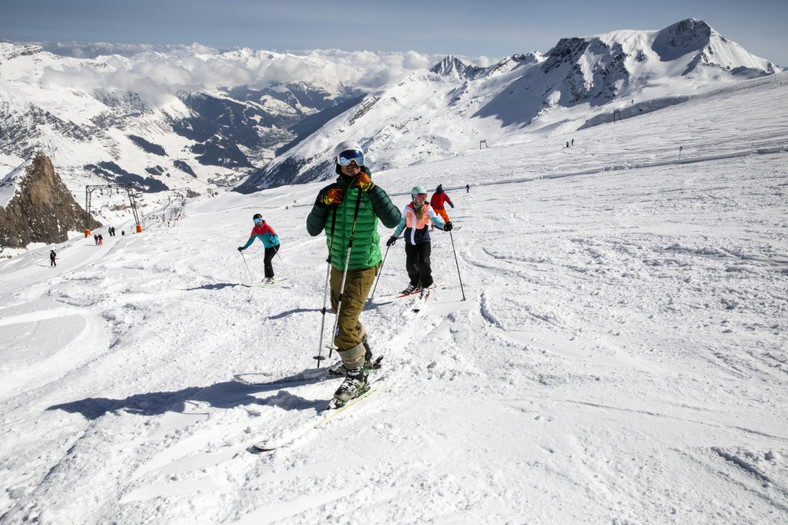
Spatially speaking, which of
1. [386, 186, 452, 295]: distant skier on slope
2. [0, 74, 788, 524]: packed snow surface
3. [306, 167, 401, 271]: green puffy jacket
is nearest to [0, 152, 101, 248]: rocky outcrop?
[0, 74, 788, 524]: packed snow surface

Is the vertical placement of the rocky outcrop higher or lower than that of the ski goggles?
higher

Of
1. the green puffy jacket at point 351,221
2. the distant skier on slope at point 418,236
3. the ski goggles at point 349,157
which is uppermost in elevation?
the ski goggles at point 349,157

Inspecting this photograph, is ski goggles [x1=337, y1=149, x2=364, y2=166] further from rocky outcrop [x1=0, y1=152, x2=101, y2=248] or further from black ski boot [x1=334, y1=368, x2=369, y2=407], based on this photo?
rocky outcrop [x1=0, y1=152, x2=101, y2=248]

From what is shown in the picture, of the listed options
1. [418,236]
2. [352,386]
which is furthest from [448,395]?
[418,236]

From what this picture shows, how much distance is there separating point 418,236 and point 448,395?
4706 mm

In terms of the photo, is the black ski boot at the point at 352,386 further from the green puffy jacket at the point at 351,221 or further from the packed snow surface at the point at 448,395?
the green puffy jacket at the point at 351,221

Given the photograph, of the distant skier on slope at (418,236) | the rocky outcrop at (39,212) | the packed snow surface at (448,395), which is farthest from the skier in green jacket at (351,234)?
the rocky outcrop at (39,212)

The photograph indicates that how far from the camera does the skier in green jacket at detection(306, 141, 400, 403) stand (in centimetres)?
439

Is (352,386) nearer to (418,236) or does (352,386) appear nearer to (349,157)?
(349,157)

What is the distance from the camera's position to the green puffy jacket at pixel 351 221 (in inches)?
→ 173

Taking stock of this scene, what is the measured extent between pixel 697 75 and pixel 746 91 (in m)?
123

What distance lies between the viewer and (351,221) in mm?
4578

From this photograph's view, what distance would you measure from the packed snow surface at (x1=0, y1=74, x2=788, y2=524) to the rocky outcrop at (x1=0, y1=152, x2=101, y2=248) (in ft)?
473

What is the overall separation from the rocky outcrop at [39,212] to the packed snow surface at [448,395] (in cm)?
14404
